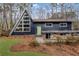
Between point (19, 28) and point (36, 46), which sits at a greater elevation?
point (19, 28)

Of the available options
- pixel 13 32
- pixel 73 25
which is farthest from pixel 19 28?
pixel 73 25

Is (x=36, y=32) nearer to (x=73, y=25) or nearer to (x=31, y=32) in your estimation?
(x=31, y=32)

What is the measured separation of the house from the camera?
79.0 inches

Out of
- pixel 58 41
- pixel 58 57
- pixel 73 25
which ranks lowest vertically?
pixel 58 57

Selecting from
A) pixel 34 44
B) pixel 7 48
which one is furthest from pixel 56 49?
pixel 7 48

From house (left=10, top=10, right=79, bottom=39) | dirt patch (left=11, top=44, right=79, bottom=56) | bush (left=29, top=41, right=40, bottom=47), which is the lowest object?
dirt patch (left=11, top=44, right=79, bottom=56)

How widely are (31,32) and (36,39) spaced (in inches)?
3.1

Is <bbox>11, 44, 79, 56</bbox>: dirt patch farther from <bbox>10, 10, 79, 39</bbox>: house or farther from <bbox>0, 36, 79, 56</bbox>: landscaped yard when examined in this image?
<bbox>10, 10, 79, 39</bbox>: house

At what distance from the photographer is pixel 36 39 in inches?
79.0

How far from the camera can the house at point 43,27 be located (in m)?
2.01

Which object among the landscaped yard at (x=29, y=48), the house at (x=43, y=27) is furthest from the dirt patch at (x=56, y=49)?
the house at (x=43, y=27)

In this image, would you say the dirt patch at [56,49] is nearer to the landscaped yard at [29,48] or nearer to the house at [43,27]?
the landscaped yard at [29,48]

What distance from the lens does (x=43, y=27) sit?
202 cm

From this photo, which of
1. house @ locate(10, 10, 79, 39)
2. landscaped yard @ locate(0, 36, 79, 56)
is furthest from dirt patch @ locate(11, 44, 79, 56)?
house @ locate(10, 10, 79, 39)
